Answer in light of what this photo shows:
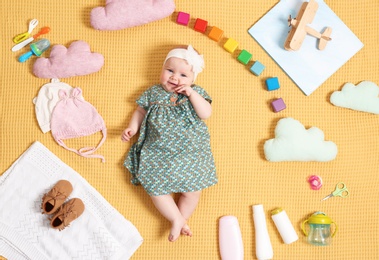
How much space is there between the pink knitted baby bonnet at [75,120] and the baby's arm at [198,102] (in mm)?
325

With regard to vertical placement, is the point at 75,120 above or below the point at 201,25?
below

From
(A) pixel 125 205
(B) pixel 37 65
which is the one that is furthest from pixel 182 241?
(B) pixel 37 65

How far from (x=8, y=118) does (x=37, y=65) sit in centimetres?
22

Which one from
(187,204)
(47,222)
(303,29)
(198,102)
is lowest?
(47,222)

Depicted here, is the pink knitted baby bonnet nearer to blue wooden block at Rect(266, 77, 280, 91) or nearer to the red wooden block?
the red wooden block

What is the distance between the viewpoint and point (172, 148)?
56.8 inches

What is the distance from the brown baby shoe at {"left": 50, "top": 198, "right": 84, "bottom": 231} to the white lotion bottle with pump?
0.61 m

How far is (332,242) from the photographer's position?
1552 millimetres

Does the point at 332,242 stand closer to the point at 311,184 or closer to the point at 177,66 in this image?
the point at 311,184

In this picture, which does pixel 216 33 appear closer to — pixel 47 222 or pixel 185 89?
pixel 185 89

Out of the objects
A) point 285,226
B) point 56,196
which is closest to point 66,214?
point 56,196

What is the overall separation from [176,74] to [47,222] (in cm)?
68

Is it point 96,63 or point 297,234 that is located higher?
point 96,63

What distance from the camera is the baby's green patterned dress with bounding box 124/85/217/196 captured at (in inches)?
56.4
